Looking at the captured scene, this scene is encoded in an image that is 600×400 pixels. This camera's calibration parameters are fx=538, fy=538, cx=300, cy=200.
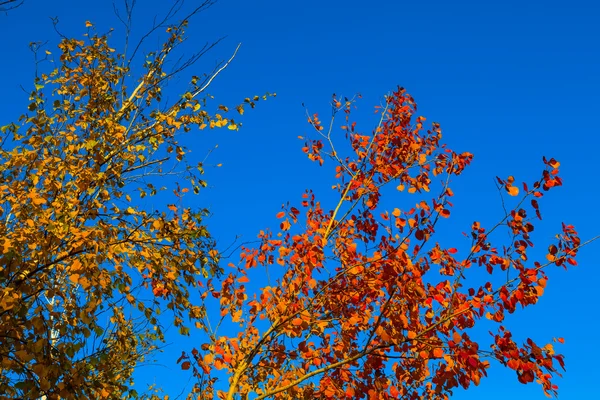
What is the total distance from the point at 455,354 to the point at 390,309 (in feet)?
2.57

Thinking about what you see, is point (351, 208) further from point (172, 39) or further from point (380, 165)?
point (172, 39)

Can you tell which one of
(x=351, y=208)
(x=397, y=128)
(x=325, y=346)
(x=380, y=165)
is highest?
(x=397, y=128)

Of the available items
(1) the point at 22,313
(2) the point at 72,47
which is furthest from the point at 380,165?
(1) the point at 22,313

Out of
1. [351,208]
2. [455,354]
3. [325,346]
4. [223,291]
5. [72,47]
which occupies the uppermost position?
[72,47]

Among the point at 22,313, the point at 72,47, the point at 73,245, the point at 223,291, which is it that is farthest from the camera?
the point at 72,47

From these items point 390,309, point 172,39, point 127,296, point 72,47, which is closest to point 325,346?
point 390,309

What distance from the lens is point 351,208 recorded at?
690 centimetres

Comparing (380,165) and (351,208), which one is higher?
(380,165)

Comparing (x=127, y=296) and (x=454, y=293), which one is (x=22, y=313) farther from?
(x=454, y=293)

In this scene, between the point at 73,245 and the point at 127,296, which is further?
the point at 127,296

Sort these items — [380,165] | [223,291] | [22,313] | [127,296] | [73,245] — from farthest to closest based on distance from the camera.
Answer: [380,165] → [223,291] → [127,296] → [73,245] → [22,313]

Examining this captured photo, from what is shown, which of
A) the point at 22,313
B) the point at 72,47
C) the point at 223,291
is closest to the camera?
the point at 22,313

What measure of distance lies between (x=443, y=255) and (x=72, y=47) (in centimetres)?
520

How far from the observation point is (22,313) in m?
4.14
